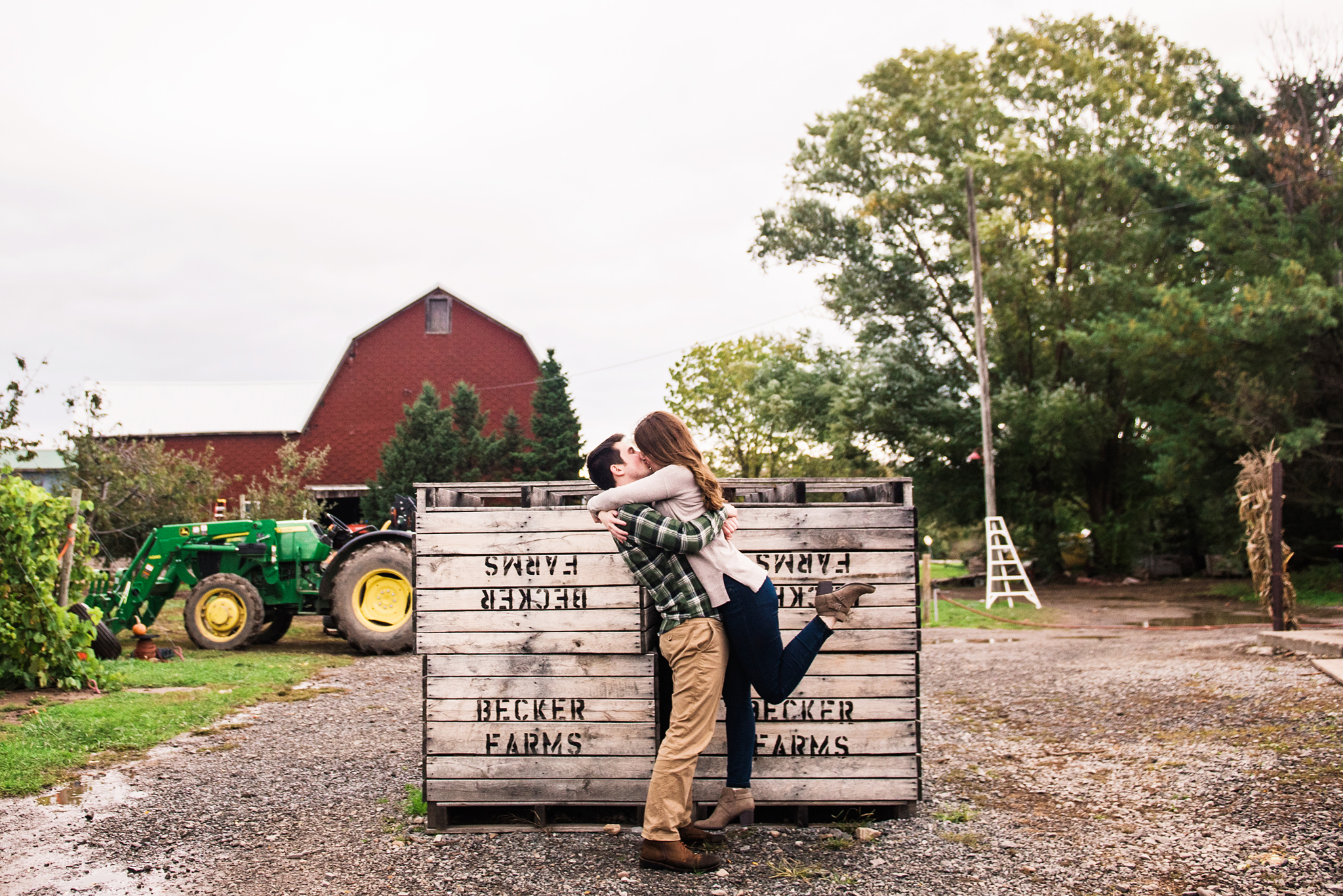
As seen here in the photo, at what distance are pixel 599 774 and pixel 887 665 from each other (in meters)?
1.34

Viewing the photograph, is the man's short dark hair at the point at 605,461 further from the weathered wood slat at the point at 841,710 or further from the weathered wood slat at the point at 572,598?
the weathered wood slat at the point at 841,710

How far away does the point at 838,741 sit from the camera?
4484 mm

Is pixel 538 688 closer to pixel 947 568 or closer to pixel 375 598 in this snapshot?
pixel 375 598

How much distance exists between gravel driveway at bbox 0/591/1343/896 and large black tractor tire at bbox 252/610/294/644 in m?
5.27

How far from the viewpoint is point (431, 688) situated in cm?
453

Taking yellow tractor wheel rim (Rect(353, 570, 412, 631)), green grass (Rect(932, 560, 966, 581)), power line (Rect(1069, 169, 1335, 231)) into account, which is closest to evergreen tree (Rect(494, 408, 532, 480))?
green grass (Rect(932, 560, 966, 581))

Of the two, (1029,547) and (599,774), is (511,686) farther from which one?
(1029,547)

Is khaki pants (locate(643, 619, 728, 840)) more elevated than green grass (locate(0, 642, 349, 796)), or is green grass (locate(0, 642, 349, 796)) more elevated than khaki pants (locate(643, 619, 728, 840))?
khaki pants (locate(643, 619, 728, 840))

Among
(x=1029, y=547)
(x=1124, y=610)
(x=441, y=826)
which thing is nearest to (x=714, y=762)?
(x=441, y=826)

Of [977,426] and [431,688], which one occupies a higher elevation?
[977,426]

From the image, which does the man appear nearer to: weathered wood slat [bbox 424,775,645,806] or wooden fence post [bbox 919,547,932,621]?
weathered wood slat [bbox 424,775,645,806]

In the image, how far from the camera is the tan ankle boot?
13.8 ft

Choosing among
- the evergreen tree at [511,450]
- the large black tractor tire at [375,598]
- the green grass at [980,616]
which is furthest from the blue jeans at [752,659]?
the evergreen tree at [511,450]

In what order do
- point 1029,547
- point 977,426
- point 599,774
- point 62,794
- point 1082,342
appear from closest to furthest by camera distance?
point 599,774 < point 62,794 < point 1082,342 < point 977,426 < point 1029,547
